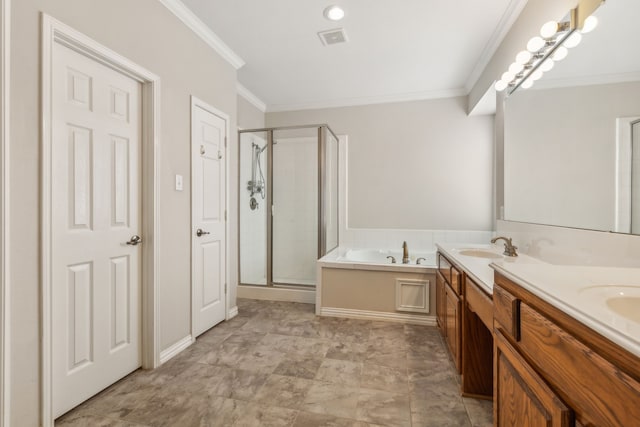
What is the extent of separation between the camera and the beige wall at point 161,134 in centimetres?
127

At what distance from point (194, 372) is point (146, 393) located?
11.4 inches

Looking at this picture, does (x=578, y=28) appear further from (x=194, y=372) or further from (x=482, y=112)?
(x=194, y=372)

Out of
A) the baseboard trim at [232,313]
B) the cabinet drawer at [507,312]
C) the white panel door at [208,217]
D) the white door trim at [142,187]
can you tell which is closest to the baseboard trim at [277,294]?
the baseboard trim at [232,313]

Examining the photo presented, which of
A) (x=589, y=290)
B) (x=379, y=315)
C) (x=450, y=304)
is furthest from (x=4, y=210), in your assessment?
(x=379, y=315)

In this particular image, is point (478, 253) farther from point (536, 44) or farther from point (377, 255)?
point (377, 255)

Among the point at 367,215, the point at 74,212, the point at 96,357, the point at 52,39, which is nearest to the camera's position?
the point at 52,39

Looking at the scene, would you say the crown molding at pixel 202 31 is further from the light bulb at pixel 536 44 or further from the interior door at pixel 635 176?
the interior door at pixel 635 176

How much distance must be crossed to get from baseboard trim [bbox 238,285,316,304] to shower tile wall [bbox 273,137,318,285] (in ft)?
0.49

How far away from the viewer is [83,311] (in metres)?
A: 1.61

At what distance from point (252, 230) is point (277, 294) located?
0.82 metres

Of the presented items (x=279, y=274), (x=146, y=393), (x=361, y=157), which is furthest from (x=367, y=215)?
(x=146, y=393)

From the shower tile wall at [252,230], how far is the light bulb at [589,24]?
288cm

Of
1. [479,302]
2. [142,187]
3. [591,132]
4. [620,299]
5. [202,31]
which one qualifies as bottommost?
[479,302]

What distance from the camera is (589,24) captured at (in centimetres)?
137
